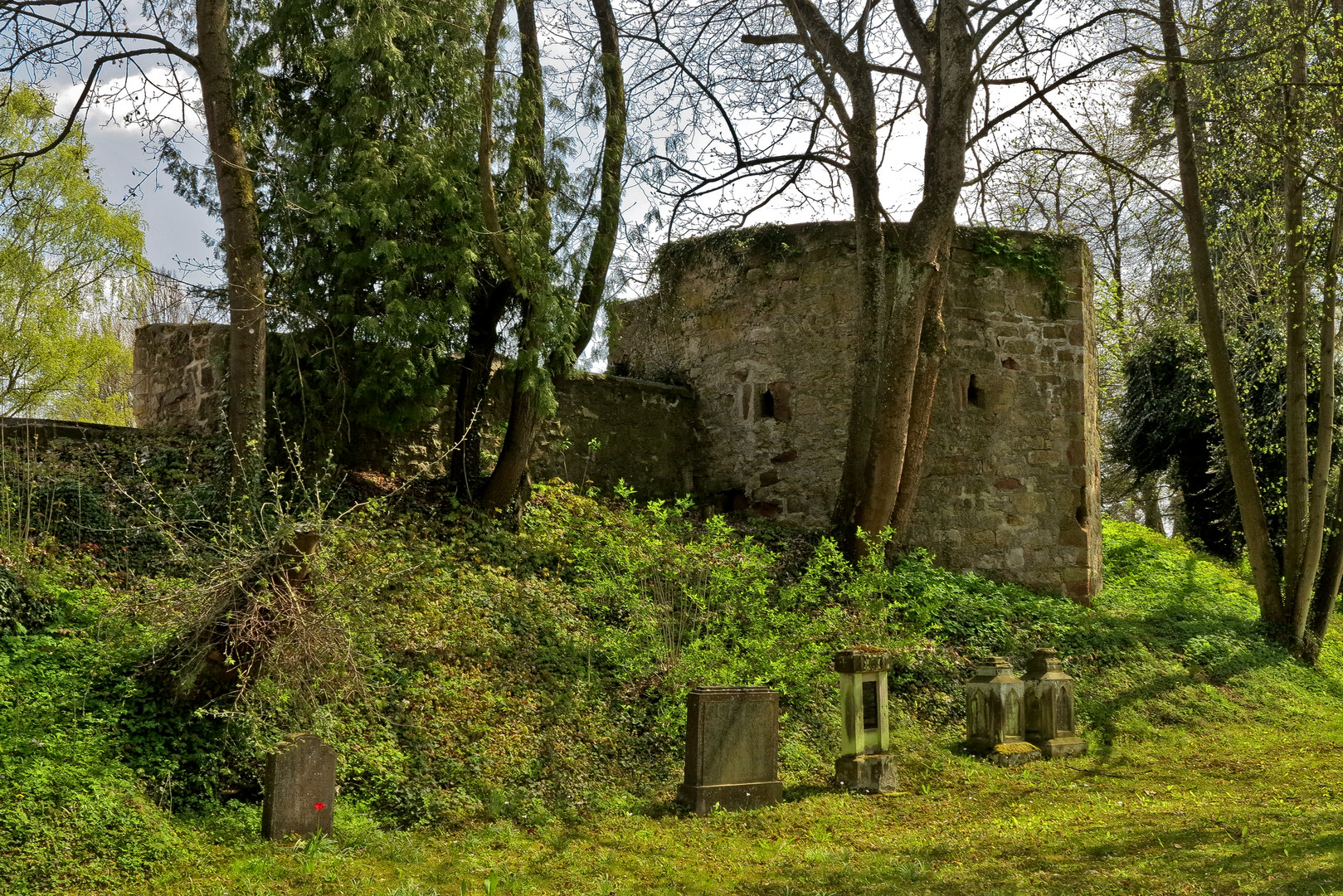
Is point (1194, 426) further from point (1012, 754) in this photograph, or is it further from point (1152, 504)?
point (1012, 754)

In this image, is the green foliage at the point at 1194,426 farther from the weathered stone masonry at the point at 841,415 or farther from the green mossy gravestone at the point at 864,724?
the green mossy gravestone at the point at 864,724

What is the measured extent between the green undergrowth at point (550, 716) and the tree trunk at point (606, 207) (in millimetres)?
1773

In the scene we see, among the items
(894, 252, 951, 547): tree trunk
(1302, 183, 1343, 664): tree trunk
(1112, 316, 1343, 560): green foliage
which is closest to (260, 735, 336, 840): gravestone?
(894, 252, 951, 547): tree trunk

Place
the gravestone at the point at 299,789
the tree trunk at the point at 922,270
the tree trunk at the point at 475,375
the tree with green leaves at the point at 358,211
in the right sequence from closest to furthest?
the gravestone at the point at 299,789
the tree with green leaves at the point at 358,211
the tree trunk at the point at 475,375
the tree trunk at the point at 922,270

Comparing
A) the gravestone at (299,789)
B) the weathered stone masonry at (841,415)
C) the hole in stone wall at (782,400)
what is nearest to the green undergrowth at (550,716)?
the gravestone at (299,789)

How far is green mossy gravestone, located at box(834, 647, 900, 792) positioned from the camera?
7016 mm

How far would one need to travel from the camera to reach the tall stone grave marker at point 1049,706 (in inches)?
328

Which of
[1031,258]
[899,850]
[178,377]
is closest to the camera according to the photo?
[899,850]

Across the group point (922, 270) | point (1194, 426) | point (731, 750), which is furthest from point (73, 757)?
point (1194, 426)

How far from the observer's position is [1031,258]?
1223 cm

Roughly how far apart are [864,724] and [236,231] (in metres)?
5.91

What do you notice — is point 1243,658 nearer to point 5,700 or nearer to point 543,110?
point 543,110

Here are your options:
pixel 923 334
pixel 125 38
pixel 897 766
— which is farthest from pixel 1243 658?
pixel 125 38

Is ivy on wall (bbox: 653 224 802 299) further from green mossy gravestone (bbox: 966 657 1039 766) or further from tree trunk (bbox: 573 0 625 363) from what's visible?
green mossy gravestone (bbox: 966 657 1039 766)
